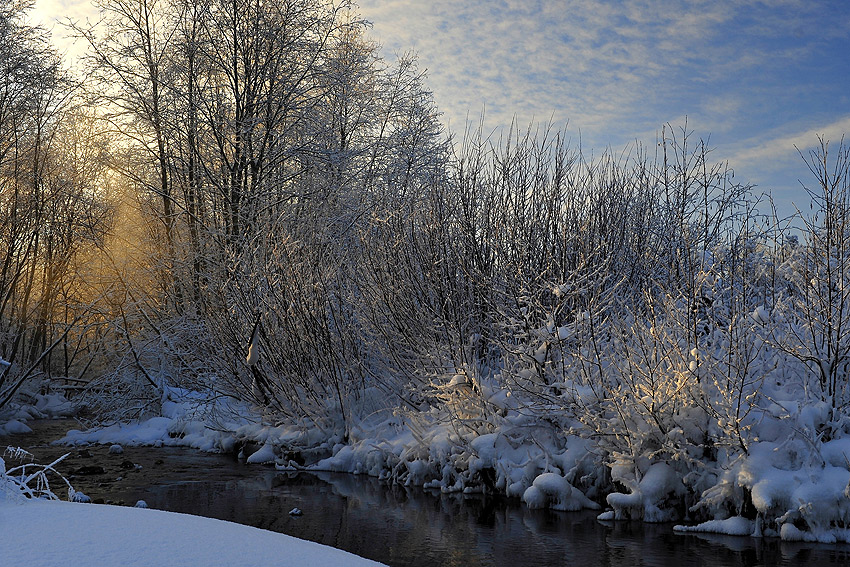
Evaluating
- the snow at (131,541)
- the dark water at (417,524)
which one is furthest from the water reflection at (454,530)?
the snow at (131,541)

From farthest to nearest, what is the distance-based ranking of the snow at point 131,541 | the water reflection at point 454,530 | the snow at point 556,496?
the snow at point 556,496 → the water reflection at point 454,530 → the snow at point 131,541

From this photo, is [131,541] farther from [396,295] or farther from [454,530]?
[396,295]

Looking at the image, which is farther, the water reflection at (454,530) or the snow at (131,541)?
the water reflection at (454,530)

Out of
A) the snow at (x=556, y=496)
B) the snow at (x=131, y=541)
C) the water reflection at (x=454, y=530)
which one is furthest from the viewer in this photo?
the snow at (x=556, y=496)

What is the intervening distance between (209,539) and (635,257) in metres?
10.4

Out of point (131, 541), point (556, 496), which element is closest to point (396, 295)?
point (556, 496)

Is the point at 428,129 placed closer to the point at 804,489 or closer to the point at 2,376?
the point at 2,376

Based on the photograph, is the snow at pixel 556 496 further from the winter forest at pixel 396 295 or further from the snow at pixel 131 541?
the snow at pixel 131 541

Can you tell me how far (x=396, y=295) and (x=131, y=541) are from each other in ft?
28.3

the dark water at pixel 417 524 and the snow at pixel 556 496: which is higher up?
the snow at pixel 556 496

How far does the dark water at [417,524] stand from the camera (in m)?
7.53

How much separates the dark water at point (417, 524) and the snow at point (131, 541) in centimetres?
256

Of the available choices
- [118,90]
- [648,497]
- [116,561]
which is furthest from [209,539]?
[118,90]

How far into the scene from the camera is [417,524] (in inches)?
359
